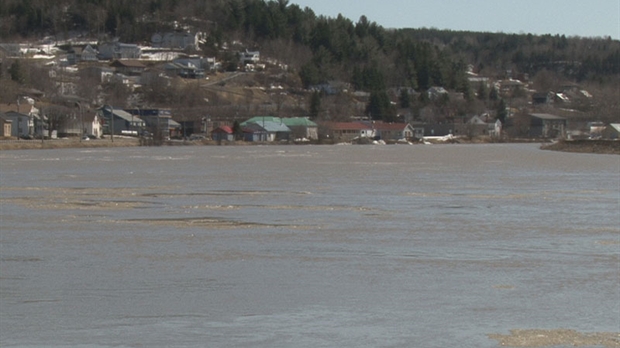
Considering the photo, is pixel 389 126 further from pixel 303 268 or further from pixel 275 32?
pixel 303 268

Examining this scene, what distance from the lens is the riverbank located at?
153ft

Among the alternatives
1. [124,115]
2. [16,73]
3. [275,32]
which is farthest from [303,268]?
[275,32]

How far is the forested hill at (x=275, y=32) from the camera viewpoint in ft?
335

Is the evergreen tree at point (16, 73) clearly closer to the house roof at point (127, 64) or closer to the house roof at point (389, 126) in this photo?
the house roof at point (127, 64)

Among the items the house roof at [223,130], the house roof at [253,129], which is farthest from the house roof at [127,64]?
the house roof at [223,130]

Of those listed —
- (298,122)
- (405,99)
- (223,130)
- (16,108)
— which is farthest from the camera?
(405,99)

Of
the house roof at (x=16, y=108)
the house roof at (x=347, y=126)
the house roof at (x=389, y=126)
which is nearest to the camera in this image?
the house roof at (x=16, y=108)

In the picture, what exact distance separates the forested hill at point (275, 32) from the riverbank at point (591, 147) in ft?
143

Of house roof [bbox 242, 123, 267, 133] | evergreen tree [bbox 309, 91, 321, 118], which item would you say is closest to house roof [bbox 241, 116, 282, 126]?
house roof [bbox 242, 123, 267, 133]

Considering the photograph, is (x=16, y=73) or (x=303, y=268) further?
(x=16, y=73)

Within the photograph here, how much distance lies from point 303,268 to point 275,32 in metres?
101

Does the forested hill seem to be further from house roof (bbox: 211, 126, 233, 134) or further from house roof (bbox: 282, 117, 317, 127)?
house roof (bbox: 211, 126, 233, 134)

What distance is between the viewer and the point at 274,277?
8766 millimetres

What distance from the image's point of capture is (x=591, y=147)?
48.5m
